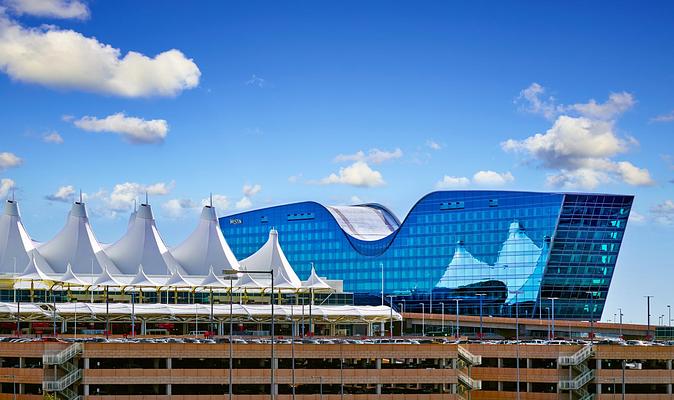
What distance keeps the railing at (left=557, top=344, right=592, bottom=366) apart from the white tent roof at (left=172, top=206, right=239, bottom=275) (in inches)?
3782

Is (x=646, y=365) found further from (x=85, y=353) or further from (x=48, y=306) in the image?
(x=48, y=306)

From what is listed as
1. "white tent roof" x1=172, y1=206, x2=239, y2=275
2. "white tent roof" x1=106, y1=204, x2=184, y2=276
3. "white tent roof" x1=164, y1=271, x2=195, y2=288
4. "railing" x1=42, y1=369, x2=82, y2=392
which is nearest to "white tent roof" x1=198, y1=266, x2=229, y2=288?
"white tent roof" x1=164, y1=271, x2=195, y2=288

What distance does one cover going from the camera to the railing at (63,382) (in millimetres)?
97375

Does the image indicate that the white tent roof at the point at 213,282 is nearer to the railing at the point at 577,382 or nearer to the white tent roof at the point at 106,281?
the white tent roof at the point at 106,281

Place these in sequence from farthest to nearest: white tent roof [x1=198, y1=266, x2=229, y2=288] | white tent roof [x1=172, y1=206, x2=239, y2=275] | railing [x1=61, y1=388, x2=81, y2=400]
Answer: white tent roof [x1=172, y1=206, x2=239, y2=275]
white tent roof [x1=198, y1=266, x2=229, y2=288]
railing [x1=61, y1=388, x2=81, y2=400]

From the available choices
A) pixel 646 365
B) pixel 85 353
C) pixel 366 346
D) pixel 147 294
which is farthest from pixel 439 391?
pixel 147 294

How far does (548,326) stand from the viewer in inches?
6870

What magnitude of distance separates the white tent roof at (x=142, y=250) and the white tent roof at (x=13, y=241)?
12911mm

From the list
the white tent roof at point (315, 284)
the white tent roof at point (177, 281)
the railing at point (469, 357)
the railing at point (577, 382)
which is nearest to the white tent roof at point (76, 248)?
the white tent roof at point (177, 281)

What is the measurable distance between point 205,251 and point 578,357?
100 meters

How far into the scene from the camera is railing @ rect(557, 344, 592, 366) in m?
105

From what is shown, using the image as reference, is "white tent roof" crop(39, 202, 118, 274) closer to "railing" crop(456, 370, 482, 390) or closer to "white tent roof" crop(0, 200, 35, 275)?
"white tent roof" crop(0, 200, 35, 275)

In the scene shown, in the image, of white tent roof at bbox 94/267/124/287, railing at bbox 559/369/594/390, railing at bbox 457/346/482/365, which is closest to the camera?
railing at bbox 559/369/594/390

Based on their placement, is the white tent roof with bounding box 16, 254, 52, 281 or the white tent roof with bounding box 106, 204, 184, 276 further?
the white tent roof with bounding box 106, 204, 184, 276
